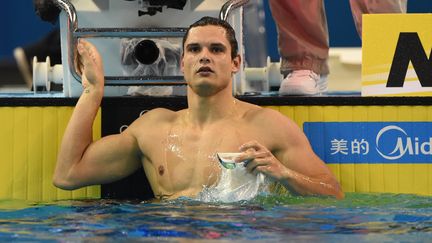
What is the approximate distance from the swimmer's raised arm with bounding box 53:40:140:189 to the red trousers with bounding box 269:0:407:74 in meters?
0.92

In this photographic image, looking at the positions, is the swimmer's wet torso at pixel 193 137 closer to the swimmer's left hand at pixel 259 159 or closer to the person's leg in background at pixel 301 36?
the swimmer's left hand at pixel 259 159

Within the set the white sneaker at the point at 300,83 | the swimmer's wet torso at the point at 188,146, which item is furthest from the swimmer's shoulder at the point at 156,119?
the white sneaker at the point at 300,83

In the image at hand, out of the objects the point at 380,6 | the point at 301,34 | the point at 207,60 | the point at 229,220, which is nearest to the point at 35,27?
the point at 301,34

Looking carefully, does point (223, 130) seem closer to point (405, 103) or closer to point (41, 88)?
point (405, 103)

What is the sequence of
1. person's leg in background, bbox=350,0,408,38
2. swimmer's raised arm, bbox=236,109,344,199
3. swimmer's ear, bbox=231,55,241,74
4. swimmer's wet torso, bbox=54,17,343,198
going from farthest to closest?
1. person's leg in background, bbox=350,0,408,38
2. swimmer's ear, bbox=231,55,241,74
3. swimmer's wet torso, bbox=54,17,343,198
4. swimmer's raised arm, bbox=236,109,344,199

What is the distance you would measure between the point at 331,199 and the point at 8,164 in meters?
1.41

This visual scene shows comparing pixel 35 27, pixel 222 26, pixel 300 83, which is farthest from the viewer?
pixel 35 27

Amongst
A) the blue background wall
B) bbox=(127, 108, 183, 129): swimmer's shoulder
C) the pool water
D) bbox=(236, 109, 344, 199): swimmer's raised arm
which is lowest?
the pool water

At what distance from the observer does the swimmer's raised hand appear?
4.67m

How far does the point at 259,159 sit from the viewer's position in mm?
4219

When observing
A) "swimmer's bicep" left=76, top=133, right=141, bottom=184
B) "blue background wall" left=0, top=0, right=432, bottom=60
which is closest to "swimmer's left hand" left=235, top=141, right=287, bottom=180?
"swimmer's bicep" left=76, top=133, right=141, bottom=184

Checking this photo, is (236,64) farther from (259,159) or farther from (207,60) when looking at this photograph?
(259,159)

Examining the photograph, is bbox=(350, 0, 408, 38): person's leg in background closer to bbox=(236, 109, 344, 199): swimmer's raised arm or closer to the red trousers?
the red trousers

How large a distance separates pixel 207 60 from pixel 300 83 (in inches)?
28.9
